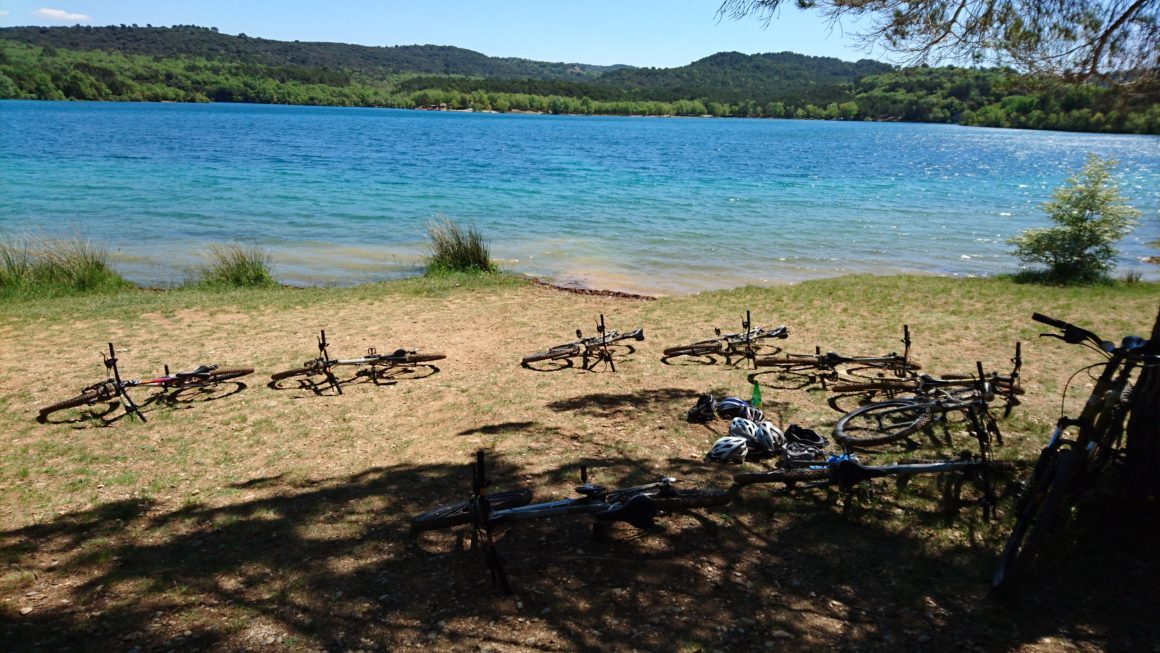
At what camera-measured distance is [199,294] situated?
14211mm

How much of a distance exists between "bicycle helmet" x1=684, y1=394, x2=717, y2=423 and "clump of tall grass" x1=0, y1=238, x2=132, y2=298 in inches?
Result: 537

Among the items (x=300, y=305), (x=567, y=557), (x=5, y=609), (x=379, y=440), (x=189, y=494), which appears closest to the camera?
(x=5, y=609)

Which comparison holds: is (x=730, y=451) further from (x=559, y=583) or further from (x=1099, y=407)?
(x=1099, y=407)

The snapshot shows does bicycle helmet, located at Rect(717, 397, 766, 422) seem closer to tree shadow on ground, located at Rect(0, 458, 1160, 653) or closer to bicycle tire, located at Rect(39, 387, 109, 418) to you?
tree shadow on ground, located at Rect(0, 458, 1160, 653)

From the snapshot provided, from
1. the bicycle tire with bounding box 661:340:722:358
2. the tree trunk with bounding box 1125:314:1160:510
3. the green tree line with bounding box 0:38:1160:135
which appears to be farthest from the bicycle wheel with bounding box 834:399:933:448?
the green tree line with bounding box 0:38:1160:135

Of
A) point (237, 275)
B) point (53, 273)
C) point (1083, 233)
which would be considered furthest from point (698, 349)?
point (53, 273)

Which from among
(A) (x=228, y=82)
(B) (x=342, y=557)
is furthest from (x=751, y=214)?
(A) (x=228, y=82)

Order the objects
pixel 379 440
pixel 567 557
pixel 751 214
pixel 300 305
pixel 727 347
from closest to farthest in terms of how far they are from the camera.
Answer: pixel 567 557
pixel 379 440
pixel 727 347
pixel 300 305
pixel 751 214

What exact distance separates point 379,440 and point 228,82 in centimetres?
19229

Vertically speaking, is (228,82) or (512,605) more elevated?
(228,82)

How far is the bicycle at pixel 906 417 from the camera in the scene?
6105mm

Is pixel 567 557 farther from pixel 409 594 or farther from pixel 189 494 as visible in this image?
pixel 189 494

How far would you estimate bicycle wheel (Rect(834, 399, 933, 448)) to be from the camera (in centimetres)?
612

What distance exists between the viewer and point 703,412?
271 inches
